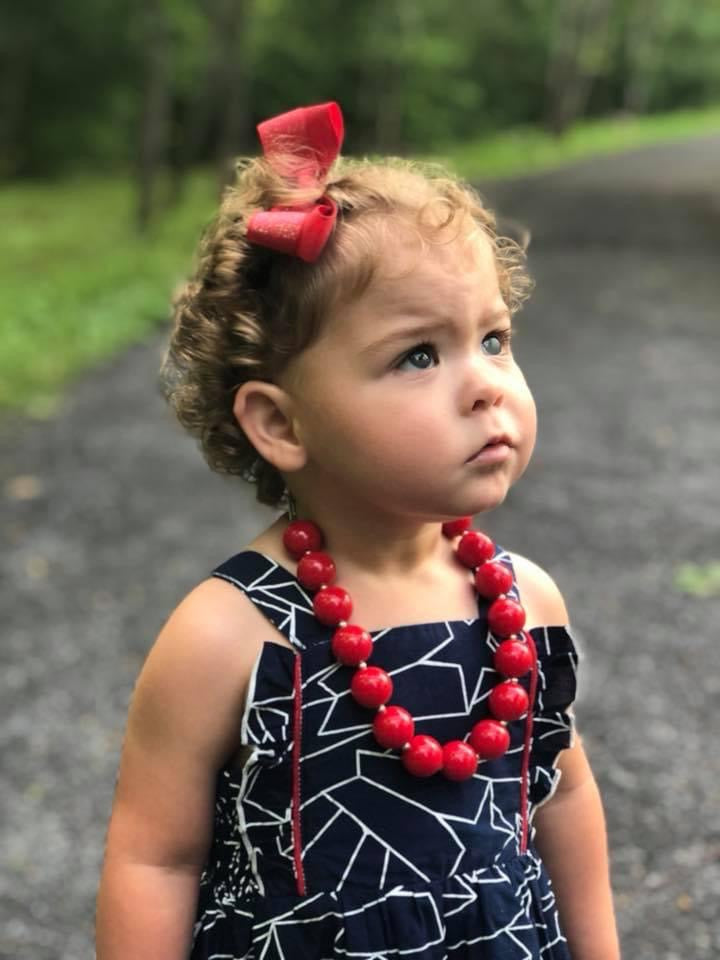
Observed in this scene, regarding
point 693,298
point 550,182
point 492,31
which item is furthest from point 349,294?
point 492,31

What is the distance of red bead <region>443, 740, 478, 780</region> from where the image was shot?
146 centimetres

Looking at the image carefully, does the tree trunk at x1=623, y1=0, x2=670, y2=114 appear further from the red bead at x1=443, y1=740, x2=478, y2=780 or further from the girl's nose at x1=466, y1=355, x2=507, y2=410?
the red bead at x1=443, y1=740, x2=478, y2=780

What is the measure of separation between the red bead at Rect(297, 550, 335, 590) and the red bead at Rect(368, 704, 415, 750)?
19 cm

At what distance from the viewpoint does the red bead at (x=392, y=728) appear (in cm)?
143

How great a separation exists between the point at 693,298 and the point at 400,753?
9125 millimetres

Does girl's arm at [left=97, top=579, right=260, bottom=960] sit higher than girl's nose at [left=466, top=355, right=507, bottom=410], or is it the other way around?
girl's nose at [left=466, top=355, right=507, bottom=410]

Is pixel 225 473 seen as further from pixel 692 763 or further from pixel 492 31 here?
pixel 492 31

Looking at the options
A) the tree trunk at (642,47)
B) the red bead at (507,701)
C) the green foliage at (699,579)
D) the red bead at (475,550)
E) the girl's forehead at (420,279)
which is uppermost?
the tree trunk at (642,47)

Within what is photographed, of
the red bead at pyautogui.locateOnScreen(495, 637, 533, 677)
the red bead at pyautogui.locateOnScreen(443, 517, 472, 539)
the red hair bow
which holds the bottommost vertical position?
the red bead at pyautogui.locateOnScreen(495, 637, 533, 677)

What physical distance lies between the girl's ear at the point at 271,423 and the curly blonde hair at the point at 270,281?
0.03 m

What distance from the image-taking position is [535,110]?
30766 millimetres

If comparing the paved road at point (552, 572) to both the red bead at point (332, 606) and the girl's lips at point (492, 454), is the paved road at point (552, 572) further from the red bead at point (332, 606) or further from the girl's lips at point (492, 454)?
the girl's lips at point (492, 454)

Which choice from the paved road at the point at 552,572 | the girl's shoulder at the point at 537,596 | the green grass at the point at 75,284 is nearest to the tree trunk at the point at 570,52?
the green grass at the point at 75,284

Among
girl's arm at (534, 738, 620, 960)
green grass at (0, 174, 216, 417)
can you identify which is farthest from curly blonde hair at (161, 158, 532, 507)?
green grass at (0, 174, 216, 417)
